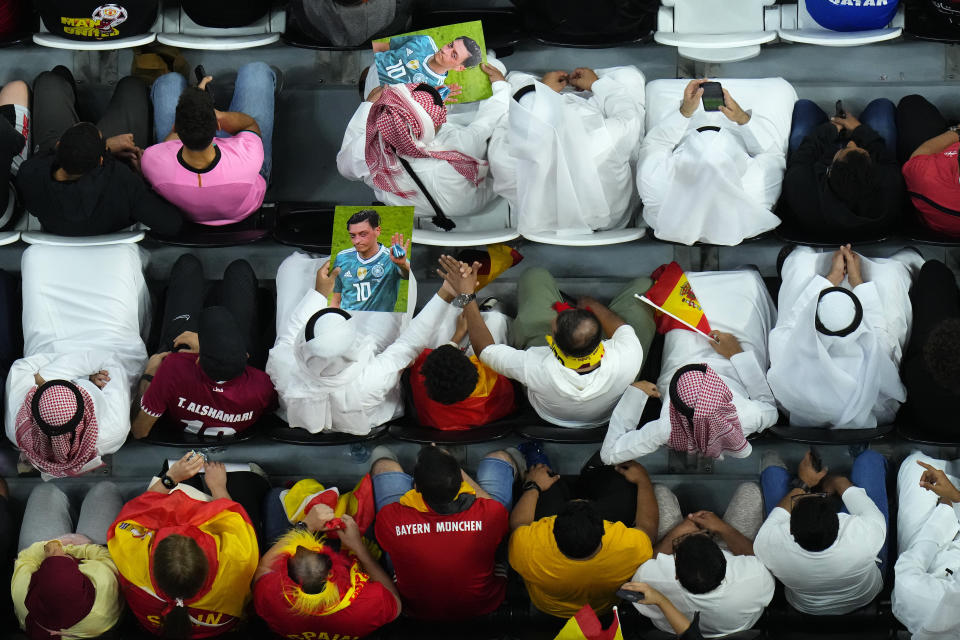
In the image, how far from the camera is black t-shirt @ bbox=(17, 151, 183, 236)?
15.6 ft

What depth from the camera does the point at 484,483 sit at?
480 centimetres

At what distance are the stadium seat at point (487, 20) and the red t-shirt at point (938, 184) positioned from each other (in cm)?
165

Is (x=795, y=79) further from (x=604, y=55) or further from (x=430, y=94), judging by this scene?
(x=430, y=94)

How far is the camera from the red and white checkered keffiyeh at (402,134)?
457 centimetres

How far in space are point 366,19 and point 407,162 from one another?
62 centimetres

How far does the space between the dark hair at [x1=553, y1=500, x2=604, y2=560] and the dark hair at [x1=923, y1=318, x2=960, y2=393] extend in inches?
51.8

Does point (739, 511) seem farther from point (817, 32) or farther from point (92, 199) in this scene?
point (92, 199)

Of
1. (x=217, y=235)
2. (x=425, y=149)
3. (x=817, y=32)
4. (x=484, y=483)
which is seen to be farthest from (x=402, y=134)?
(x=817, y=32)

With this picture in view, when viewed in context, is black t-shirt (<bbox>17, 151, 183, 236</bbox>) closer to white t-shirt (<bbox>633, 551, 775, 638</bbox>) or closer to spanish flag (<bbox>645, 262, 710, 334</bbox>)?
spanish flag (<bbox>645, 262, 710, 334</bbox>)

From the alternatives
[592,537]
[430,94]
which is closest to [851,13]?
[430,94]

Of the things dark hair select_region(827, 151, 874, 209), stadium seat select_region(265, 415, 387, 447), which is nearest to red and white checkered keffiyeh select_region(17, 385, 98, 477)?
stadium seat select_region(265, 415, 387, 447)

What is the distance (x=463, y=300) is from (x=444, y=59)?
950 millimetres

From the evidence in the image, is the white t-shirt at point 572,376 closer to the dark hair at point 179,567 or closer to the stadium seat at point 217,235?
the stadium seat at point 217,235

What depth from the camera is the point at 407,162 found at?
15.4 ft
